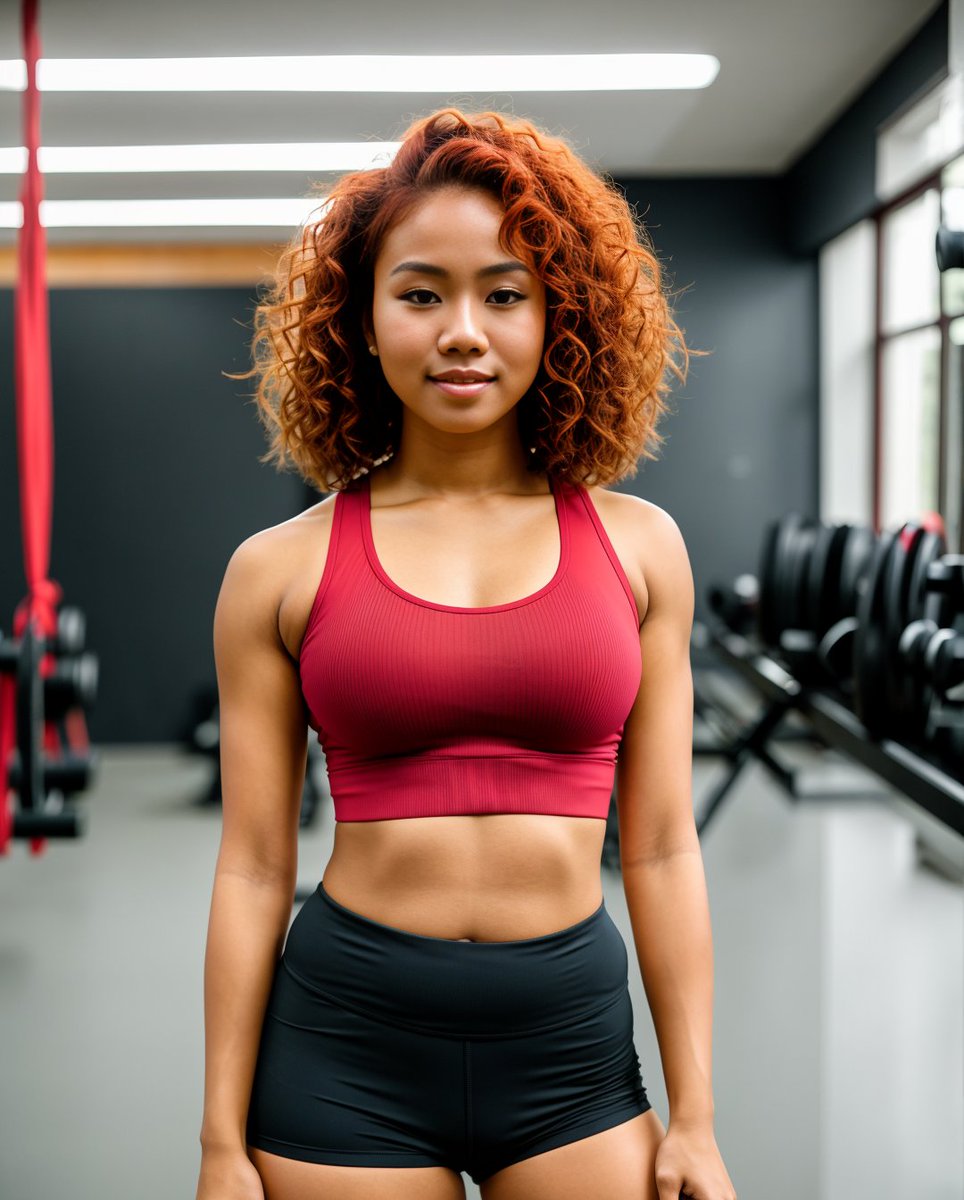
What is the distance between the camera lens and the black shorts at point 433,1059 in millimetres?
911

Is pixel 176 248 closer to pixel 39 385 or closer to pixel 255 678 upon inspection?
pixel 39 385

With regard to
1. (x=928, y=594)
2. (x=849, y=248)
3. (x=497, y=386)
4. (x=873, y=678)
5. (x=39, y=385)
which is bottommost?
(x=873, y=678)

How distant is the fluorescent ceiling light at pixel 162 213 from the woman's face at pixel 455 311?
549 centimetres

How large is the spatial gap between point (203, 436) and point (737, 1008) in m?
4.71

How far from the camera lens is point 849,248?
6.46 m

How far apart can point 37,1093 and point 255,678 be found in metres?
2.14

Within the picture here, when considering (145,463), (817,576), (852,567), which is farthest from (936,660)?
(145,463)

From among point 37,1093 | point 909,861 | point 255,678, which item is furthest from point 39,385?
point 909,861

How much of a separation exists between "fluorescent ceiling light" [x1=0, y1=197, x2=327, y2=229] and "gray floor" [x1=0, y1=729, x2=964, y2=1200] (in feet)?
10.8

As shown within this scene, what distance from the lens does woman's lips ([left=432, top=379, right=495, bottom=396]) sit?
924mm

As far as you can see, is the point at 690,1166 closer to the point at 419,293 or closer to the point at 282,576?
the point at 282,576

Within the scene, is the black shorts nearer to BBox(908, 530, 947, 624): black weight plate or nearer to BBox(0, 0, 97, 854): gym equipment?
BBox(0, 0, 97, 854): gym equipment

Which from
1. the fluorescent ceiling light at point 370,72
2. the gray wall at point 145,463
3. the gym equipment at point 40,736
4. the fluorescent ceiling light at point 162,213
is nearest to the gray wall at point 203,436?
the gray wall at point 145,463

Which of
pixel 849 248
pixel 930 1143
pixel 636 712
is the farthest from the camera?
pixel 849 248
